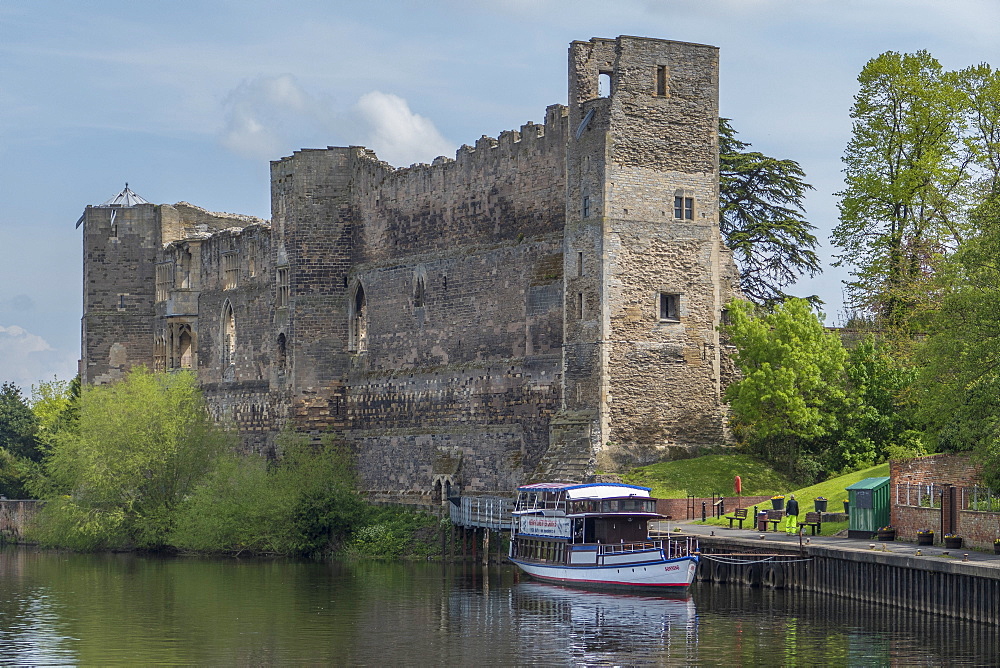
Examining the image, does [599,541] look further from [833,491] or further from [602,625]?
[602,625]

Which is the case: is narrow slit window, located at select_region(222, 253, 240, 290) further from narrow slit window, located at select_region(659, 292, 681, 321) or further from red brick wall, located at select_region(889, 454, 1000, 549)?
red brick wall, located at select_region(889, 454, 1000, 549)

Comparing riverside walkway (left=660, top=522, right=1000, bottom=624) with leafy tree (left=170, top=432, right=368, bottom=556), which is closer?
riverside walkway (left=660, top=522, right=1000, bottom=624)

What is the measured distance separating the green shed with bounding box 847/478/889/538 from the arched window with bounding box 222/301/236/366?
1481 inches

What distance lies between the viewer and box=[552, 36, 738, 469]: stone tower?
187ft

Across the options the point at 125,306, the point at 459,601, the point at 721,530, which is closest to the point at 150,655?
the point at 459,601

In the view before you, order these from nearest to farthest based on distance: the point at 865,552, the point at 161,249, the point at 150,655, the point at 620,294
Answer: the point at 150,655 → the point at 865,552 → the point at 620,294 → the point at 161,249

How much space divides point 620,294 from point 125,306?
35081 millimetres

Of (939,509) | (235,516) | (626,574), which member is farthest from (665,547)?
(235,516)

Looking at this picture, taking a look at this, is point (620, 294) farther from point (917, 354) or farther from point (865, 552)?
point (865, 552)

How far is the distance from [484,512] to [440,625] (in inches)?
649

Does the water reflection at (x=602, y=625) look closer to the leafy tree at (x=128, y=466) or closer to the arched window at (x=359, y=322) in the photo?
the leafy tree at (x=128, y=466)

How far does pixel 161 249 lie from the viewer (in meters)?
85.0

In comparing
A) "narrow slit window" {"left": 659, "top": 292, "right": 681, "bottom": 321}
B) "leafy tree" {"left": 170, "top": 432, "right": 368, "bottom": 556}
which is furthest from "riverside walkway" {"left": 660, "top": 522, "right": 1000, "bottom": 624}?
"leafy tree" {"left": 170, "top": 432, "right": 368, "bottom": 556}

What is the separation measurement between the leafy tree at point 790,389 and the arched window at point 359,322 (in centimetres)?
1795
